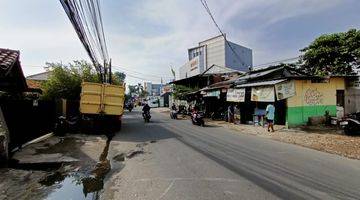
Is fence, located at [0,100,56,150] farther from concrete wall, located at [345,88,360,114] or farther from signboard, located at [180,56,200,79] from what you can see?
signboard, located at [180,56,200,79]

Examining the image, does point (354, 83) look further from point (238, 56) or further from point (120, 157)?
point (238, 56)

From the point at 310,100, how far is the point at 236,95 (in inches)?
213

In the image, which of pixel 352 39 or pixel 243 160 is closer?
pixel 243 160

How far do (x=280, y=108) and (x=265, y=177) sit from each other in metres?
15.2

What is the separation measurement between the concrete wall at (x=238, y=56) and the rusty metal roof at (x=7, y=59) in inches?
1854

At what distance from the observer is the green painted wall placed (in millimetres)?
20547

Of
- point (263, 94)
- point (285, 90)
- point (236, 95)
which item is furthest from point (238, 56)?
point (285, 90)

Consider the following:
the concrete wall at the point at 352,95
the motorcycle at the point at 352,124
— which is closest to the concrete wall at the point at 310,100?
the concrete wall at the point at 352,95

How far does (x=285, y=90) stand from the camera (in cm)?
2023

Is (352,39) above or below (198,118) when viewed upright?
above

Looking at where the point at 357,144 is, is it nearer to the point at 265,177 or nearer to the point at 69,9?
the point at 265,177

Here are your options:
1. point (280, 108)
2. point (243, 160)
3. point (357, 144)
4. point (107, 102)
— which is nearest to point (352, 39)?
point (280, 108)

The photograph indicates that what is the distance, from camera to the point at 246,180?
747cm

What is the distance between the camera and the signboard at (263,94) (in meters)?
20.6
